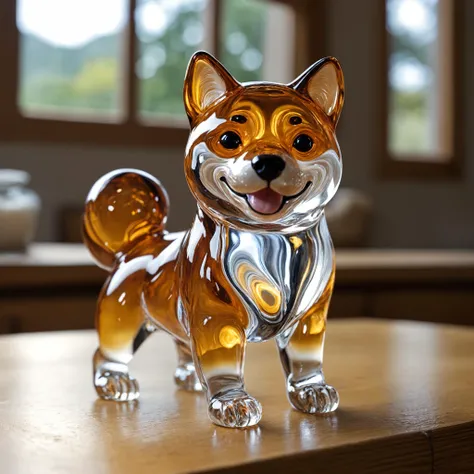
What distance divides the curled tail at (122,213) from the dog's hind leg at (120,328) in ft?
0.09

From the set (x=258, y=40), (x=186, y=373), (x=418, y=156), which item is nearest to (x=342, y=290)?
(x=186, y=373)

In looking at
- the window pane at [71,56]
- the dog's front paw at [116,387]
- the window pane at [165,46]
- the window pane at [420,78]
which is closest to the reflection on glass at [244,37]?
the window pane at [165,46]

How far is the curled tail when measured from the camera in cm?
59

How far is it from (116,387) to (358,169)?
3.27 metres

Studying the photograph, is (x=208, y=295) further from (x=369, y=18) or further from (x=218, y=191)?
(x=369, y=18)

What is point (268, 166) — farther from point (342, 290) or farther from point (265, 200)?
point (342, 290)

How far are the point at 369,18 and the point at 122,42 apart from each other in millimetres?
1291

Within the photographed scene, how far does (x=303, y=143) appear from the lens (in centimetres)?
47

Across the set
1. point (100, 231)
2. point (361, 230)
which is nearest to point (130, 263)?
point (100, 231)

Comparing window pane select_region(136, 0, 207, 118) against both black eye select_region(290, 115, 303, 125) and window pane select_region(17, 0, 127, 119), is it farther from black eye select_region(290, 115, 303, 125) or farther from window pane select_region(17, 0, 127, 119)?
black eye select_region(290, 115, 303, 125)

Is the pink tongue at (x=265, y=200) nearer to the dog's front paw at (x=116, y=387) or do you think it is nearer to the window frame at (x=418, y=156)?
the dog's front paw at (x=116, y=387)

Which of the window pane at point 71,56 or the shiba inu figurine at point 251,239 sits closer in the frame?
the shiba inu figurine at point 251,239

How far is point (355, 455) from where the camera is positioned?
16.9 inches

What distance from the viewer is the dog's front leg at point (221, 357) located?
482 mm
